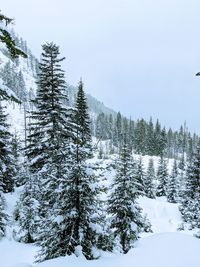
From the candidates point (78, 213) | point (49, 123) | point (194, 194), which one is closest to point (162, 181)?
point (194, 194)

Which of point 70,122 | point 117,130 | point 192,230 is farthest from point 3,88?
Answer: point 117,130

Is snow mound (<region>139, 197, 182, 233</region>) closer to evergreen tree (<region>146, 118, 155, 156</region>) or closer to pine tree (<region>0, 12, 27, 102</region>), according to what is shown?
pine tree (<region>0, 12, 27, 102</region>)

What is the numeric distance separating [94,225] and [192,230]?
23.8 meters

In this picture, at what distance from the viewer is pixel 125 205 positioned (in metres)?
20.8

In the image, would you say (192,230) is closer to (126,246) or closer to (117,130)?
(126,246)

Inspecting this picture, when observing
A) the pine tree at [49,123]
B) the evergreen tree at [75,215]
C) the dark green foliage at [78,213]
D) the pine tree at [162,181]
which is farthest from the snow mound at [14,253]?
the pine tree at [162,181]

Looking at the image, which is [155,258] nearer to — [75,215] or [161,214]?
[75,215]

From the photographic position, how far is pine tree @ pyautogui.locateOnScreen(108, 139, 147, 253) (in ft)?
68.2

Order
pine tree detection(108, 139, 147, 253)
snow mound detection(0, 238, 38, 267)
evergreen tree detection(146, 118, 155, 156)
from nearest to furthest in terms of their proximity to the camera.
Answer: snow mound detection(0, 238, 38, 267)
pine tree detection(108, 139, 147, 253)
evergreen tree detection(146, 118, 155, 156)

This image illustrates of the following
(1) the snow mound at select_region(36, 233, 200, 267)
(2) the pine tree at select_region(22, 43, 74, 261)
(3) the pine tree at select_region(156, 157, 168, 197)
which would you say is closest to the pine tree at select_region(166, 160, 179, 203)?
(3) the pine tree at select_region(156, 157, 168, 197)

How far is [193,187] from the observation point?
38.7m

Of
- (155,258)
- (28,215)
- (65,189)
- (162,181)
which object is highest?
(65,189)

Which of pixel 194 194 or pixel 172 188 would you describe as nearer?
pixel 194 194

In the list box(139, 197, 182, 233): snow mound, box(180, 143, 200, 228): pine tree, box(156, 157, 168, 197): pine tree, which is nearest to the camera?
box(180, 143, 200, 228): pine tree
